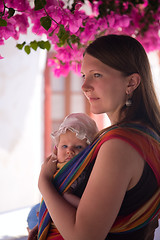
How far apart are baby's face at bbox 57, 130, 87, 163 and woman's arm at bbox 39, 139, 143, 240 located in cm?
48

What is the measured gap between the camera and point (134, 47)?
113 cm

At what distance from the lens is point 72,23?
53.1 inches

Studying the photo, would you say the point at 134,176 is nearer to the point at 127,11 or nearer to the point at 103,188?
the point at 103,188

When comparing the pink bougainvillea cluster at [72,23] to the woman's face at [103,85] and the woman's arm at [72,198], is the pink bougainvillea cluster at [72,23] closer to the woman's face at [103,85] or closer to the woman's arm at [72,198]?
the woman's face at [103,85]

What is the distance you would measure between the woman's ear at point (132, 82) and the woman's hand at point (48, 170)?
0.45 meters

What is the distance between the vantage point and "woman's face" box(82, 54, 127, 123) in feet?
3.53

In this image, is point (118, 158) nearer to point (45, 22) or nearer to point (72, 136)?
point (72, 136)

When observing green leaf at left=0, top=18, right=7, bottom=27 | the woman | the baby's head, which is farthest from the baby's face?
green leaf at left=0, top=18, right=7, bottom=27

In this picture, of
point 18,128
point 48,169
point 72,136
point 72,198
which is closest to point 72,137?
point 72,136

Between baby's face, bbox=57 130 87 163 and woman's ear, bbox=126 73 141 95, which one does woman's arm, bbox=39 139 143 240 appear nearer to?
woman's ear, bbox=126 73 141 95

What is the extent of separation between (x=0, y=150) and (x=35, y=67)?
0.86m

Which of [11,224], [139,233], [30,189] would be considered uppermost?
[139,233]

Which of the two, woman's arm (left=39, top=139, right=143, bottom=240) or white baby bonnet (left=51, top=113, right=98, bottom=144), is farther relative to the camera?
white baby bonnet (left=51, top=113, right=98, bottom=144)

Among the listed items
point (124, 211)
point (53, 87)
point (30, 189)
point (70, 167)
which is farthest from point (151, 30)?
point (53, 87)
